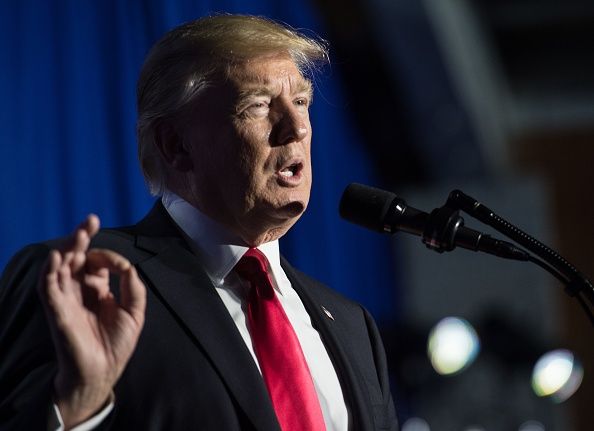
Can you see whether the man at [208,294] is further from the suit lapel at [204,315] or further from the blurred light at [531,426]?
the blurred light at [531,426]

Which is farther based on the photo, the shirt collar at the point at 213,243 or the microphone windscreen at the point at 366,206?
the shirt collar at the point at 213,243

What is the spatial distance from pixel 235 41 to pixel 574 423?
566 cm

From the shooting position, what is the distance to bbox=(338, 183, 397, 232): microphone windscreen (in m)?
1.74

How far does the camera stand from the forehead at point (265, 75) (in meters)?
1.90

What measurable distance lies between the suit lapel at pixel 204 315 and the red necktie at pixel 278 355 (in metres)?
0.08

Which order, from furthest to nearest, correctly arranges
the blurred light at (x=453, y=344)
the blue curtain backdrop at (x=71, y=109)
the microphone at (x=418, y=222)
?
1. the blurred light at (x=453, y=344)
2. the blue curtain backdrop at (x=71, y=109)
3. the microphone at (x=418, y=222)

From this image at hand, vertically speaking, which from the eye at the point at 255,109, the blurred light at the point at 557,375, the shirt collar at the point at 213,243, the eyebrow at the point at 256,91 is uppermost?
the eyebrow at the point at 256,91

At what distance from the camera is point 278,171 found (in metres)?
1.87

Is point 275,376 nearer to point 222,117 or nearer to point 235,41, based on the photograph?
point 222,117

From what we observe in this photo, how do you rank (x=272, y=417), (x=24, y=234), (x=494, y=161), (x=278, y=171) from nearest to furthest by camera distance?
(x=272, y=417) < (x=278, y=171) < (x=24, y=234) < (x=494, y=161)

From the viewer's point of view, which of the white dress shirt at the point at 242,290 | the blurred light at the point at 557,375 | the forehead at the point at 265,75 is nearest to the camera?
the white dress shirt at the point at 242,290

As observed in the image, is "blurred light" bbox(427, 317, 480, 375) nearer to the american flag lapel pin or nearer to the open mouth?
the american flag lapel pin

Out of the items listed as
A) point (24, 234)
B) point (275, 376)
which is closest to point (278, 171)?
point (275, 376)

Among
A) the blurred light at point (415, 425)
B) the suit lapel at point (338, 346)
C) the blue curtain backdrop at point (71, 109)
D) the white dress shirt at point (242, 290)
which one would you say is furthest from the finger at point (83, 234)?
the blurred light at point (415, 425)
